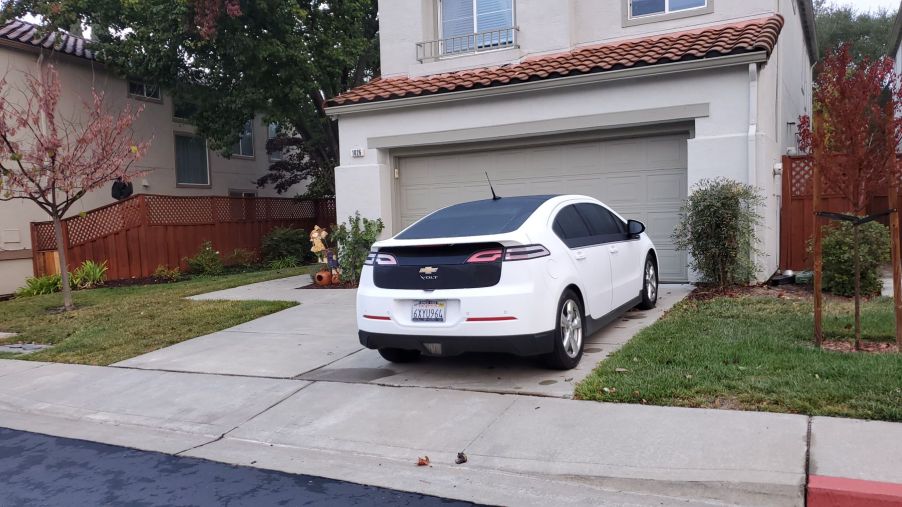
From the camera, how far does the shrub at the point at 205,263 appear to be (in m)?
16.3

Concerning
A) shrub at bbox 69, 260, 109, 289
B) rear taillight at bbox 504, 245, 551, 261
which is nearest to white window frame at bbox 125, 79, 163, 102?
shrub at bbox 69, 260, 109, 289

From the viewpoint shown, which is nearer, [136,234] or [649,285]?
[649,285]

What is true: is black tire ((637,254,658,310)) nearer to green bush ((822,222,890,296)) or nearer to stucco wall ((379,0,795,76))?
green bush ((822,222,890,296))

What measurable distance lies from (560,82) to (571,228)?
16.0 ft

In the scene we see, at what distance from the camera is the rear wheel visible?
8.60 meters

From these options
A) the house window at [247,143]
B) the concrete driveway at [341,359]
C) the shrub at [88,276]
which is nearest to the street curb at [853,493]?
the concrete driveway at [341,359]

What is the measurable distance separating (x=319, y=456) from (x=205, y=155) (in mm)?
19503

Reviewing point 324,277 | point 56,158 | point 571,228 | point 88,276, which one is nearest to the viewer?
point 571,228

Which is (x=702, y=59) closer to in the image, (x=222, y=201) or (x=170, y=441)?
(x=170, y=441)

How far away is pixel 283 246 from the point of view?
18.5m

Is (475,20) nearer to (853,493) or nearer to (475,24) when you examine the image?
(475,24)

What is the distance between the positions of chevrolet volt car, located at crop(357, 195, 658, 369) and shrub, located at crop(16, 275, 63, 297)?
11.2m

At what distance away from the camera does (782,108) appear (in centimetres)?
1307

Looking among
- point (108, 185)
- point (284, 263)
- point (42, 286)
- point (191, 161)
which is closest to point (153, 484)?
point (42, 286)
